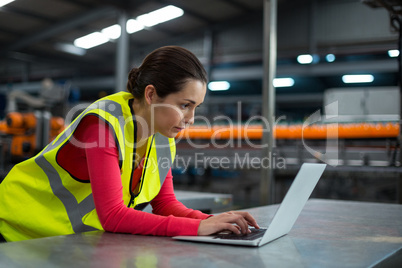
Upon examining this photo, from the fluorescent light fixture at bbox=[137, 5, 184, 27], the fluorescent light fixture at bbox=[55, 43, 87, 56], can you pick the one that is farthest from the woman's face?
the fluorescent light fixture at bbox=[55, 43, 87, 56]

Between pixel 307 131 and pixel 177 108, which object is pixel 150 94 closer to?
pixel 177 108

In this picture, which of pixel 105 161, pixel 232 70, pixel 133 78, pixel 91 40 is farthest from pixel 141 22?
pixel 105 161

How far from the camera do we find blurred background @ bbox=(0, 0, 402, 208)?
17.2 ft

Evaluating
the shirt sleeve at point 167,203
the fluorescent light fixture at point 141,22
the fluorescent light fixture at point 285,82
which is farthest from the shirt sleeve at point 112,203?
the fluorescent light fixture at point 285,82

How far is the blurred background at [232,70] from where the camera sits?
5230 millimetres

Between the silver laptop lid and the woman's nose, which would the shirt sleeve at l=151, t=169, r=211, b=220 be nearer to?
the woman's nose

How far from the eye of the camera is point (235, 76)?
1052cm

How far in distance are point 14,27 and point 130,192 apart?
31.9ft

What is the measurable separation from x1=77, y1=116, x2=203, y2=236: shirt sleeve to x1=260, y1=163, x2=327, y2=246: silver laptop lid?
17 centimetres

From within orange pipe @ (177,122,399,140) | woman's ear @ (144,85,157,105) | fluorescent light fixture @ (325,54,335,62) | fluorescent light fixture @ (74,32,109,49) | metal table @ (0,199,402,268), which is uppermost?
fluorescent light fixture @ (74,32,109,49)

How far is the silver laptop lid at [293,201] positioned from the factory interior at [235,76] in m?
2.63

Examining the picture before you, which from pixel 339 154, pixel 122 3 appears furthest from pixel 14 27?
pixel 339 154

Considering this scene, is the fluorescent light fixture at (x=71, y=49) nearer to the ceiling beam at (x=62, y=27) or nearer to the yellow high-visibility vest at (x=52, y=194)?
the ceiling beam at (x=62, y=27)

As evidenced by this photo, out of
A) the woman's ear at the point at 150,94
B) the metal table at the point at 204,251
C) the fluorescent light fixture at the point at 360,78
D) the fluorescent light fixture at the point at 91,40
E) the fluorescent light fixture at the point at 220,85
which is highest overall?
the fluorescent light fixture at the point at 91,40
